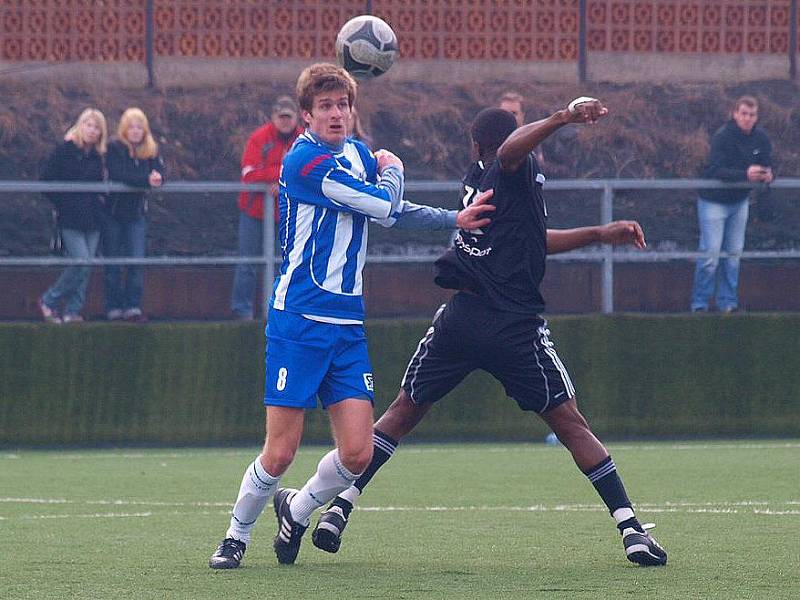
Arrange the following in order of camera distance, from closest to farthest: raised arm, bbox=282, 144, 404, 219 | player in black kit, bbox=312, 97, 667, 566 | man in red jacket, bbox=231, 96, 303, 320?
1. raised arm, bbox=282, 144, 404, 219
2. player in black kit, bbox=312, 97, 667, 566
3. man in red jacket, bbox=231, 96, 303, 320

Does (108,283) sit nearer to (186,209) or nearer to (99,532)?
(186,209)

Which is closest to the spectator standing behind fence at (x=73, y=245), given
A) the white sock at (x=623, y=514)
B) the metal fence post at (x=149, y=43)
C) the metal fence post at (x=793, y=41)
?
the white sock at (x=623, y=514)

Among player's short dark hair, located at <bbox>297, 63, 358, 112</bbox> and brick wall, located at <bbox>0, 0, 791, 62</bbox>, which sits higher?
brick wall, located at <bbox>0, 0, 791, 62</bbox>

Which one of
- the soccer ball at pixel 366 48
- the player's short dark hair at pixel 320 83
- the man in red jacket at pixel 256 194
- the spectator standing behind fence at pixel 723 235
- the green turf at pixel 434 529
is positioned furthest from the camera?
the spectator standing behind fence at pixel 723 235

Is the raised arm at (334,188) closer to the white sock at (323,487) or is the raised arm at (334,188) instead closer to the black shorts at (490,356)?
the black shorts at (490,356)

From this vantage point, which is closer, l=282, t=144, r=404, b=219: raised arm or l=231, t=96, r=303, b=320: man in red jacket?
l=282, t=144, r=404, b=219: raised arm

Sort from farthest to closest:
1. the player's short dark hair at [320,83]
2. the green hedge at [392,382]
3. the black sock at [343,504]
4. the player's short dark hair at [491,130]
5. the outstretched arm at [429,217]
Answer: the green hedge at [392,382]
the player's short dark hair at [491,130]
the black sock at [343,504]
the outstretched arm at [429,217]
the player's short dark hair at [320,83]

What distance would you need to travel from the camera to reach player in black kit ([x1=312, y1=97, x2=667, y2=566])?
307 inches

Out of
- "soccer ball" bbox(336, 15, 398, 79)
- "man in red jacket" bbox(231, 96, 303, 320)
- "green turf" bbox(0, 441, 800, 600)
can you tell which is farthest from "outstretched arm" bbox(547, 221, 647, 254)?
"man in red jacket" bbox(231, 96, 303, 320)

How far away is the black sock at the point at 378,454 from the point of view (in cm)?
813

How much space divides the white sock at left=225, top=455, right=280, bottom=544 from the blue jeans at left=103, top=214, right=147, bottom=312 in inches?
272

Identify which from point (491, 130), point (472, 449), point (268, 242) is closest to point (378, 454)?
point (491, 130)

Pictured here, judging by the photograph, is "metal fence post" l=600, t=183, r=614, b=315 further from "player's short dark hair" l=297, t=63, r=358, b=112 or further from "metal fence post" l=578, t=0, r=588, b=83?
"metal fence post" l=578, t=0, r=588, b=83

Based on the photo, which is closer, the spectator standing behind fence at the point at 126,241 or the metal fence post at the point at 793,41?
the spectator standing behind fence at the point at 126,241
